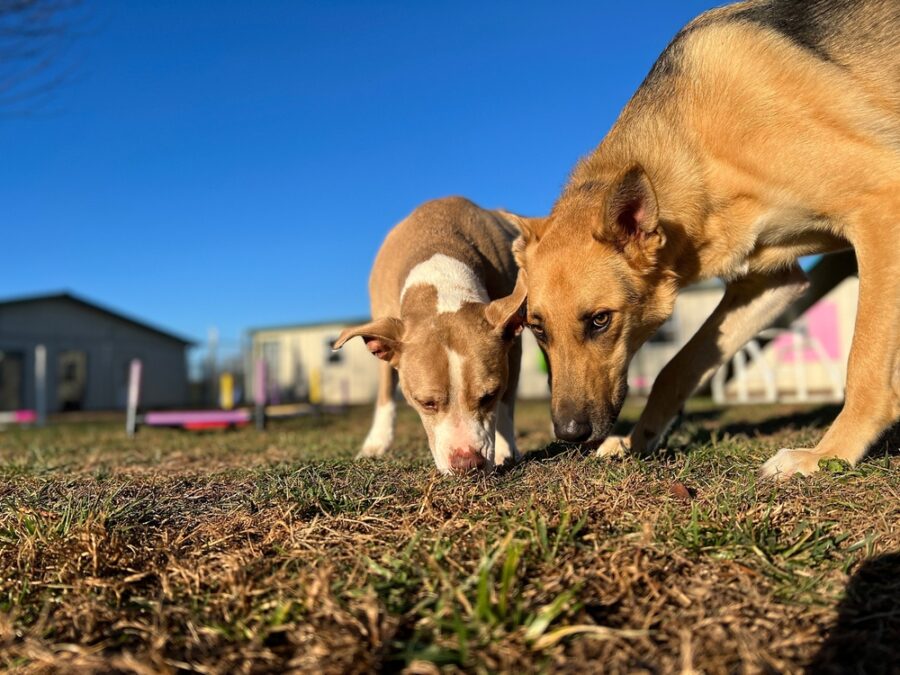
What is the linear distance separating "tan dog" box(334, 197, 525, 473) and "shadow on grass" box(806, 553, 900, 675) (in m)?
1.98

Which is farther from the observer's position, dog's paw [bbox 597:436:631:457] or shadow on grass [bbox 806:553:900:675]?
dog's paw [bbox 597:436:631:457]

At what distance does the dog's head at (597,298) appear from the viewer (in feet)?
12.6

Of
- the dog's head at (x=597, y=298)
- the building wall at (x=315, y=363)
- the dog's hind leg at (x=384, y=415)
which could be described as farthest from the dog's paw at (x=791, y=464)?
the building wall at (x=315, y=363)

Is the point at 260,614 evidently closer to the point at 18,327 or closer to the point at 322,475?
the point at 322,475

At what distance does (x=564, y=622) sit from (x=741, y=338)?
3.32 metres

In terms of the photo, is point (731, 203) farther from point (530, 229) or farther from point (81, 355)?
point (81, 355)

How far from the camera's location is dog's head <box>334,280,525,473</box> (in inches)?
164

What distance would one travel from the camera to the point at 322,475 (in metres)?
3.37

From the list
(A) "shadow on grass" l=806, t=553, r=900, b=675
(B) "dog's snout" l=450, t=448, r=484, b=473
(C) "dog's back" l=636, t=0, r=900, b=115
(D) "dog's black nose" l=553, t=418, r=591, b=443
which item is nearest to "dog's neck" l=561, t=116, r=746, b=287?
(C) "dog's back" l=636, t=0, r=900, b=115

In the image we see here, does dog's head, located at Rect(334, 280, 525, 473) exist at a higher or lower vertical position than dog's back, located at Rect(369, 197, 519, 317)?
lower

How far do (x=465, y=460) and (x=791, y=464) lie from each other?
5.14ft

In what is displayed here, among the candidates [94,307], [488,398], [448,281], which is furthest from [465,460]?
[94,307]

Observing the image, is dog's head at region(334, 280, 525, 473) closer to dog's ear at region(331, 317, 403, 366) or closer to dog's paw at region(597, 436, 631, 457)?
dog's ear at region(331, 317, 403, 366)

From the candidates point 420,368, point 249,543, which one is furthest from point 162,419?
point 249,543
